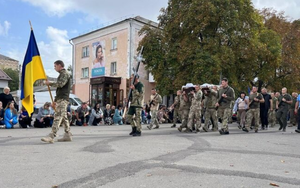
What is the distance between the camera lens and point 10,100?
1392cm

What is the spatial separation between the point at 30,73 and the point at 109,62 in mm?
25496

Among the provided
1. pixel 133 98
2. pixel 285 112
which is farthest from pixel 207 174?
pixel 285 112

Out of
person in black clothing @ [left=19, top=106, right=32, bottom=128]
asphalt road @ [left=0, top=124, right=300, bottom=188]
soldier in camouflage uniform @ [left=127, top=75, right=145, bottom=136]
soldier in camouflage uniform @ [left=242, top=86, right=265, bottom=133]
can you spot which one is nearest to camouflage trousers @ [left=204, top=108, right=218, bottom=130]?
soldier in camouflage uniform @ [left=242, top=86, right=265, bottom=133]

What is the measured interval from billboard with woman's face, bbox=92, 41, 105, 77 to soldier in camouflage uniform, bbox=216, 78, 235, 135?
24956 millimetres

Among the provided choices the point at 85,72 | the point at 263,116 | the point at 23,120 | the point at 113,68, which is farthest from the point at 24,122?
the point at 85,72

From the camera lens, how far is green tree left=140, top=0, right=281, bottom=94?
72.4ft

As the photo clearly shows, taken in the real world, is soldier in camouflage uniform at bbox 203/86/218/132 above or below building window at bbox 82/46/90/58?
below

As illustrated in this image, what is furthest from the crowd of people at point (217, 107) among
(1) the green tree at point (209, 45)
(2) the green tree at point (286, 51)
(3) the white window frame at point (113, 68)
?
(3) the white window frame at point (113, 68)

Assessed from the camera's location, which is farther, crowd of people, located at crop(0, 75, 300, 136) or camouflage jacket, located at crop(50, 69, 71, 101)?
crowd of people, located at crop(0, 75, 300, 136)

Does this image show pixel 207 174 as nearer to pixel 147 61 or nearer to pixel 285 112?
pixel 285 112

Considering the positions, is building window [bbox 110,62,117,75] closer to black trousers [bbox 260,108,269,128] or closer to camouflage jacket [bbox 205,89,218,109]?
black trousers [bbox 260,108,269,128]

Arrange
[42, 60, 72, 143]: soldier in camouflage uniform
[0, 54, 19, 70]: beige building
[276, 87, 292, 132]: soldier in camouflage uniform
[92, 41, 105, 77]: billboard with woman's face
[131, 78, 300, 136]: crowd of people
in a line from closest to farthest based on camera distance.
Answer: [42, 60, 72, 143]: soldier in camouflage uniform, [131, 78, 300, 136]: crowd of people, [276, 87, 292, 132]: soldier in camouflage uniform, [92, 41, 105, 77]: billboard with woman's face, [0, 54, 19, 70]: beige building

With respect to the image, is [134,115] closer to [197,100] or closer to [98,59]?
[197,100]

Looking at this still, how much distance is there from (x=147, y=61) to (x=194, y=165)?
21.2m
